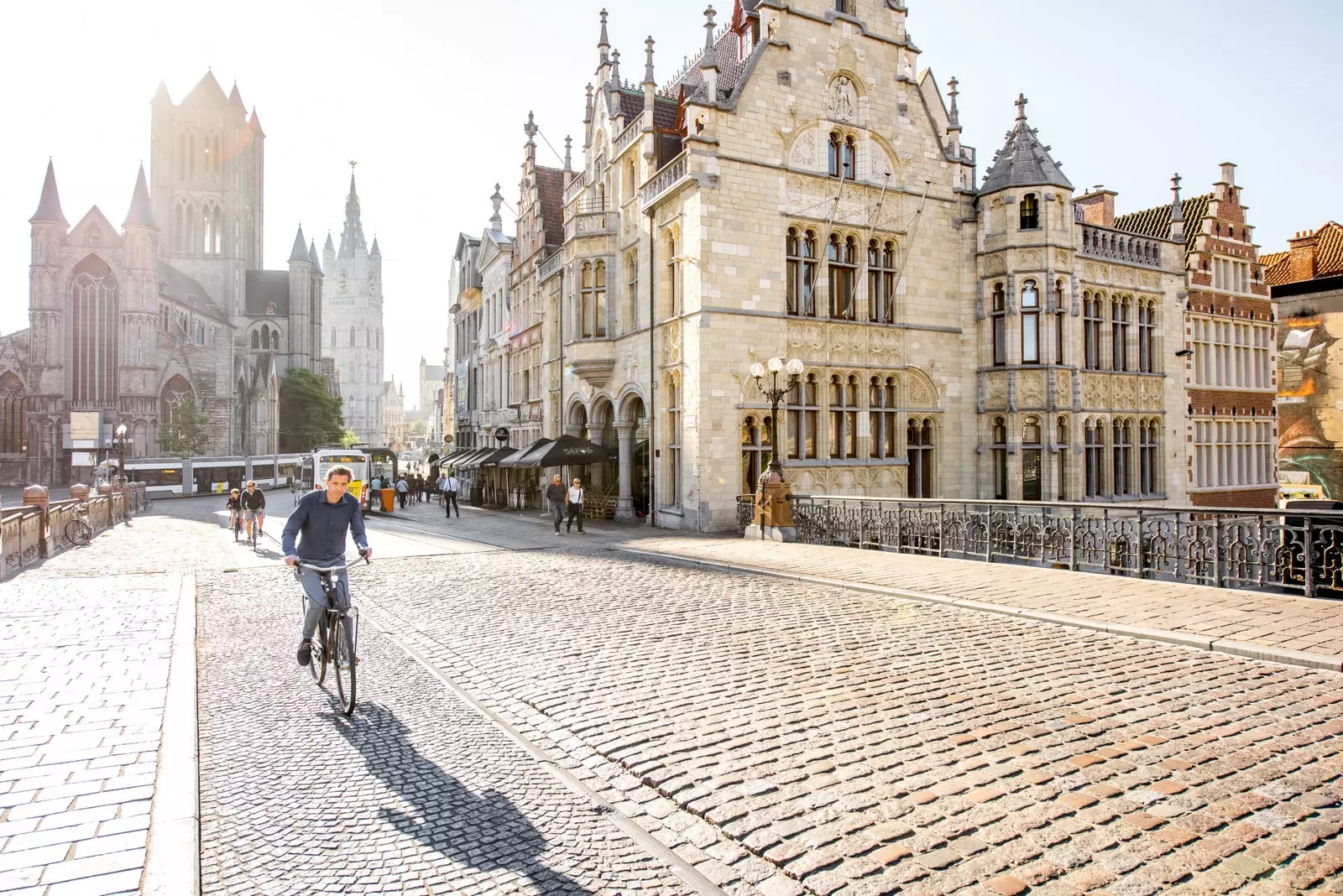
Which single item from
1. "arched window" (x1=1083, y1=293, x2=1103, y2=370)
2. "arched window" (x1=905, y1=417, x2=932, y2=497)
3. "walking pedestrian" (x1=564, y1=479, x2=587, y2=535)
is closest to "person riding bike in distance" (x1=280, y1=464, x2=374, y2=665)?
"walking pedestrian" (x1=564, y1=479, x2=587, y2=535)

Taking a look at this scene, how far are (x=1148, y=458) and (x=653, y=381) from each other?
16.6 meters

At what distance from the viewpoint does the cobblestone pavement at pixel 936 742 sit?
3.93 metres

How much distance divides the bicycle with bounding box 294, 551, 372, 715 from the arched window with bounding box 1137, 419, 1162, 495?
26.7 m

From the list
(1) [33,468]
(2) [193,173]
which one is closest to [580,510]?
(1) [33,468]

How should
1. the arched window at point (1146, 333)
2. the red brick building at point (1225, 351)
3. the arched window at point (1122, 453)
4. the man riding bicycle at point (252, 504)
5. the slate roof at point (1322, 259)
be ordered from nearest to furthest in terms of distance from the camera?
the man riding bicycle at point (252, 504) → the arched window at point (1122, 453) → the arched window at point (1146, 333) → the red brick building at point (1225, 351) → the slate roof at point (1322, 259)

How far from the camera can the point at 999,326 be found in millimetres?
25391

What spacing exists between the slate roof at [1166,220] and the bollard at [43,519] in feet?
109

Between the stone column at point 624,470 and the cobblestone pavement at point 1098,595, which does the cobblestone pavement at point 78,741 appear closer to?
the cobblestone pavement at point 1098,595

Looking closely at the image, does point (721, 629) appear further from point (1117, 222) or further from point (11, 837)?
point (1117, 222)

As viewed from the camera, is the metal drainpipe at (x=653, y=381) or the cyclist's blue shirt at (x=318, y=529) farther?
the metal drainpipe at (x=653, y=381)

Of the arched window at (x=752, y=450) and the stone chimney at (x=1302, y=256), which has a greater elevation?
the stone chimney at (x=1302, y=256)

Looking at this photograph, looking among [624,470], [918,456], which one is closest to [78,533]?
[624,470]

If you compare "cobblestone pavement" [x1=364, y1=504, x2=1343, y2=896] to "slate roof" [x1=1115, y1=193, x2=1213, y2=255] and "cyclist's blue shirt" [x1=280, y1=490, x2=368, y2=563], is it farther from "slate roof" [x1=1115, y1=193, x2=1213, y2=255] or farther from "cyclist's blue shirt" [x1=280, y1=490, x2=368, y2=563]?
"slate roof" [x1=1115, y1=193, x2=1213, y2=255]

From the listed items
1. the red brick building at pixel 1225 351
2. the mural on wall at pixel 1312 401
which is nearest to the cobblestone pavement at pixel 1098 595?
the red brick building at pixel 1225 351
